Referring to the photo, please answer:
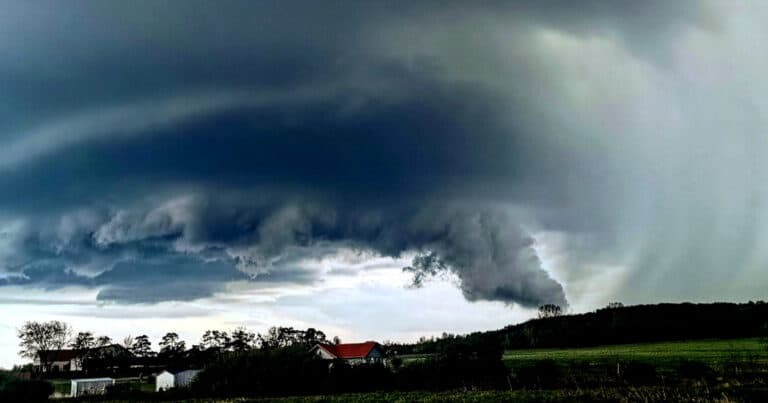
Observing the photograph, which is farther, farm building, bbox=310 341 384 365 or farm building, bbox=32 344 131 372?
farm building, bbox=32 344 131 372

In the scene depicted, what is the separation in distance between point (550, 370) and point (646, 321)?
9886 cm

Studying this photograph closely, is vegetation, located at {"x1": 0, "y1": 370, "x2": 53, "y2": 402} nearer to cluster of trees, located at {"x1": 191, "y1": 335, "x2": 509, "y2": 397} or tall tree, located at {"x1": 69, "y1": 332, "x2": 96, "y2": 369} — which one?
cluster of trees, located at {"x1": 191, "y1": 335, "x2": 509, "y2": 397}

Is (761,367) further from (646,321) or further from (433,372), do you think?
(646,321)

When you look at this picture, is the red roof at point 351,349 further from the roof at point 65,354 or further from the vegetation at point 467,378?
the roof at point 65,354

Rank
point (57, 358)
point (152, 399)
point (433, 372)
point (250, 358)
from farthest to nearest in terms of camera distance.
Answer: point (57, 358)
point (250, 358)
point (433, 372)
point (152, 399)

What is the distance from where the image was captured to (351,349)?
335 ft

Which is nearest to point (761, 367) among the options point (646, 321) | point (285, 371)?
point (285, 371)

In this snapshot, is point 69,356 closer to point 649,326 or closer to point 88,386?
point 88,386

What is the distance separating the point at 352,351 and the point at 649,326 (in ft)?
235

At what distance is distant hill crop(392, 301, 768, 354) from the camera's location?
12888cm

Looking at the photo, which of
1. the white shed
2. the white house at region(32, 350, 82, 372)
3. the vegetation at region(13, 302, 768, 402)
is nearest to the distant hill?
the vegetation at region(13, 302, 768, 402)

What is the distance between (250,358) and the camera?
6800cm

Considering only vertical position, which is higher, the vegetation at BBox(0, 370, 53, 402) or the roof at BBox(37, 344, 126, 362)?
the roof at BBox(37, 344, 126, 362)

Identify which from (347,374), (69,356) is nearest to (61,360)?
(69,356)
